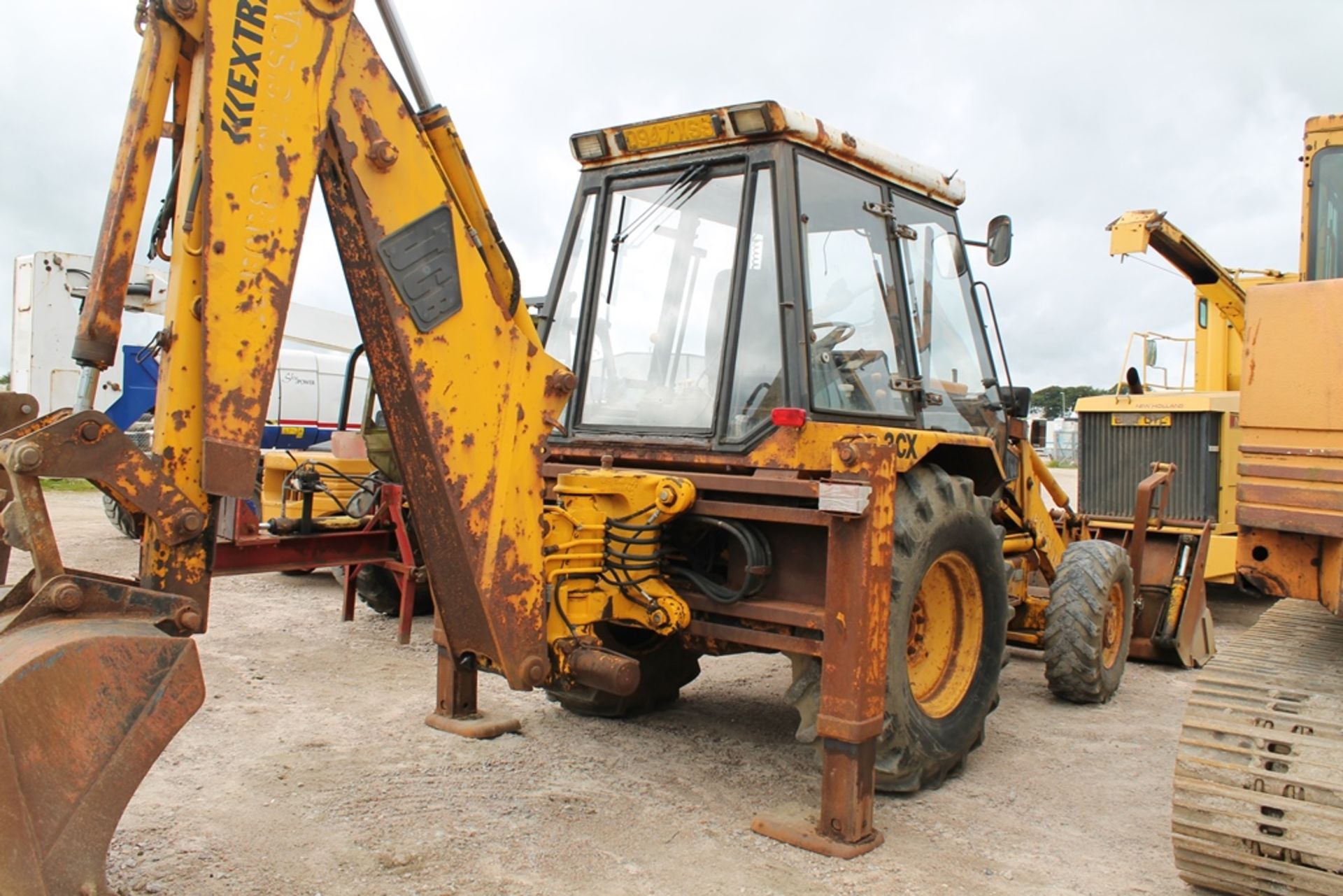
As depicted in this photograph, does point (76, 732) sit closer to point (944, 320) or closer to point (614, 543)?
point (614, 543)

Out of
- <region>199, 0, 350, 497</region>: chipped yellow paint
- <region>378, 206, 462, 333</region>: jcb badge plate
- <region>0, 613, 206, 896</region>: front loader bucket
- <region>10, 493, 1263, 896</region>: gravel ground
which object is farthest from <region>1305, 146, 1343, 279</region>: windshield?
<region>0, 613, 206, 896</region>: front loader bucket

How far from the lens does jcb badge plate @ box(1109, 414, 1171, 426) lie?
28.6 feet

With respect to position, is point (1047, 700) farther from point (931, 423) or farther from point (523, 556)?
point (523, 556)

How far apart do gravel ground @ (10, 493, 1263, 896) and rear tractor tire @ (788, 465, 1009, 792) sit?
23cm

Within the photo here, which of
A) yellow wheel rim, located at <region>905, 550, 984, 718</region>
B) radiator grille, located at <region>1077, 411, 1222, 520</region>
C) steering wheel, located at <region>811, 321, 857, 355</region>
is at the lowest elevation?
yellow wheel rim, located at <region>905, 550, 984, 718</region>

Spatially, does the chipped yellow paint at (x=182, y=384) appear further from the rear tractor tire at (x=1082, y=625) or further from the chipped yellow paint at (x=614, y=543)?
the rear tractor tire at (x=1082, y=625)

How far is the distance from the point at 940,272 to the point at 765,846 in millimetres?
2931

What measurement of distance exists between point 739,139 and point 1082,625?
323cm

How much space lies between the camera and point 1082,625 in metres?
5.91

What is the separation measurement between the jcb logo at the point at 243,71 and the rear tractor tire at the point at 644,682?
2.82 metres

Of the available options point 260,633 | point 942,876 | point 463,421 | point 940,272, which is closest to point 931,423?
point 940,272

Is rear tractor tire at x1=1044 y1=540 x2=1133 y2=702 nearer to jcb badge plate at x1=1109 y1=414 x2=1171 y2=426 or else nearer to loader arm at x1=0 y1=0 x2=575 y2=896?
jcb badge plate at x1=1109 y1=414 x2=1171 y2=426

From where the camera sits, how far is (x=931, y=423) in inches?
198

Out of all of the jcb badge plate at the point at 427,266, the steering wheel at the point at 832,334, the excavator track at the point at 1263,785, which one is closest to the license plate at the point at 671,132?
the steering wheel at the point at 832,334
